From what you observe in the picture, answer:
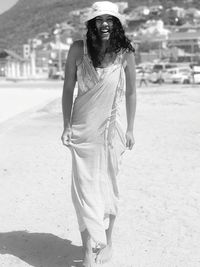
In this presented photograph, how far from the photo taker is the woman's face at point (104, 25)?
377 centimetres

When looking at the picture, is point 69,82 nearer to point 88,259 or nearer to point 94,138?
point 94,138

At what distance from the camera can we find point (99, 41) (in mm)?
3830

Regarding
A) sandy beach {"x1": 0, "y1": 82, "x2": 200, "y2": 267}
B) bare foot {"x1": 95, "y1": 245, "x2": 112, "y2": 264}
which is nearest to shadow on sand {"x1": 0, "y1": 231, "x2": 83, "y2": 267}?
sandy beach {"x1": 0, "y1": 82, "x2": 200, "y2": 267}

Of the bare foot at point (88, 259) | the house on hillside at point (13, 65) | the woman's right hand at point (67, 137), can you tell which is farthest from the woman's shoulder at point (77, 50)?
the house on hillside at point (13, 65)

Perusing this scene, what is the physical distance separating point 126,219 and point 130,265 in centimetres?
114

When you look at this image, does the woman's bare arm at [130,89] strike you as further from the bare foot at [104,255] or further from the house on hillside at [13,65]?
the house on hillside at [13,65]

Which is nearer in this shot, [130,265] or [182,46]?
[130,265]

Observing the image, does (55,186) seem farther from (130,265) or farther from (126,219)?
(130,265)

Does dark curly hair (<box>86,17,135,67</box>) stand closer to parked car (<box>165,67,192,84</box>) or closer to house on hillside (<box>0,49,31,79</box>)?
parked car (<box>165,67,192,84</box>)

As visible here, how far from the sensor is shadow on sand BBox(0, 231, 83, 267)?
4227mm

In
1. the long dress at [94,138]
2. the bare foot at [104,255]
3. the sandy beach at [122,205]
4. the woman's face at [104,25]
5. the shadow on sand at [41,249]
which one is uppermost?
the woman's face at [104,25]

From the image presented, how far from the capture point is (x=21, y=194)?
20.5 feet

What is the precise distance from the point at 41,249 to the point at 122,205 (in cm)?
147

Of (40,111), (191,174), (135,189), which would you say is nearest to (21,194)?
(135,189)
